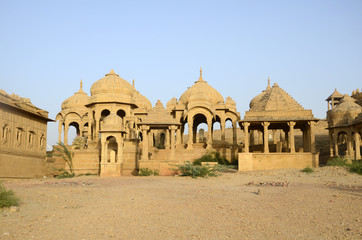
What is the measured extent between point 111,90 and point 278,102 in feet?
42.9

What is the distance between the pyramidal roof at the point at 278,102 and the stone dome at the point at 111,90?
10812 mm

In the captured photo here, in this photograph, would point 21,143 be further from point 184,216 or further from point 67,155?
point 184,216

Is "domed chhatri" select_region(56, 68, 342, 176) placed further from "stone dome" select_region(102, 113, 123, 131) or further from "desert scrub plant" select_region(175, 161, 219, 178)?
"desert scrub plant" select_region(175, 161, 219, 178)

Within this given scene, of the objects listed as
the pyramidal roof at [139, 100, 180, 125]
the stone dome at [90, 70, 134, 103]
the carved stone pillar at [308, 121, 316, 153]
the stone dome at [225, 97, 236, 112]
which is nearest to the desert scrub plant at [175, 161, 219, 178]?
the pyramidal roof at [139, 100, 180, 125]

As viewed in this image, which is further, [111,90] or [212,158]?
[111,90]

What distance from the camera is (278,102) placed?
926 inches

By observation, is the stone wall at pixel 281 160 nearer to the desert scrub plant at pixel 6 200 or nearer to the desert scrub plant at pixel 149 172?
the desert scrub plant at pixel 149 172

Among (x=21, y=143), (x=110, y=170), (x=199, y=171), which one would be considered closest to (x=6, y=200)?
(x=199, y=171)

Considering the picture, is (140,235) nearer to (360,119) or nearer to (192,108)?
(360,119)

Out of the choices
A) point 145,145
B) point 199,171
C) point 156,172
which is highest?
point 145,145

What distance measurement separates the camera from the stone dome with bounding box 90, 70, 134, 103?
1113 inches

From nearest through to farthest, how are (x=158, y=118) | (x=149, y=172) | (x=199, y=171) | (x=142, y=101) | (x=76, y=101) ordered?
(x=199, y=171)
(x=149, y=172)
(x=158, y=118)
(x=76, y=101)
(x=142, y=101)

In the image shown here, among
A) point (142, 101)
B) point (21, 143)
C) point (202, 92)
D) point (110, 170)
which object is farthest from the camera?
point (142, 101)

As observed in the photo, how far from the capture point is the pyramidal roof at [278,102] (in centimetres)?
2320
